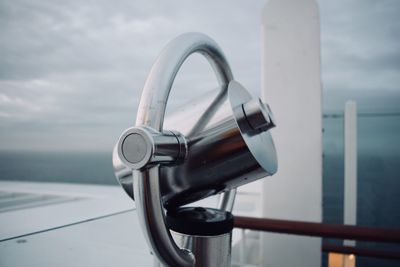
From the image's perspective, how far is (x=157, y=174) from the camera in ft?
0.77

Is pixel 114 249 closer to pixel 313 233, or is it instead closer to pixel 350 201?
pixel 313 233

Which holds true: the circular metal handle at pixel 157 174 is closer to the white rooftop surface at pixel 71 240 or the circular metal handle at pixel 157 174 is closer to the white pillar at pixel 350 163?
the white rooftop surface at pixel 71 240

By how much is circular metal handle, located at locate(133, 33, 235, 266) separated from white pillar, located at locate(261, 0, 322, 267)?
1.24 metres

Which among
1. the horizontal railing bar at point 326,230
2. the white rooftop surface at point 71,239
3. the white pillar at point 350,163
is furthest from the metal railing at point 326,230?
the white pillar at point 350,163

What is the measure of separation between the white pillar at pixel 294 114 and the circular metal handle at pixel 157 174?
1.24 m

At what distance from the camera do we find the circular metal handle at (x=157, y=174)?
23 cm

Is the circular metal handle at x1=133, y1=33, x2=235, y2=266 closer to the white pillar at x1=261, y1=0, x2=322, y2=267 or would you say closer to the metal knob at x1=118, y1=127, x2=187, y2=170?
the metal knob at x1=118, y1=127, x2=187, y2=170

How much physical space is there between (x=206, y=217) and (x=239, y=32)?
205 cm

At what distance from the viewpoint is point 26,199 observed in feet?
7.91

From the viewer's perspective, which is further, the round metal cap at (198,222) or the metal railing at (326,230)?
the metal railing at (326,230)

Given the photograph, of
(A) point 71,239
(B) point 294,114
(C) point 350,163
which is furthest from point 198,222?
(C) point 350,163

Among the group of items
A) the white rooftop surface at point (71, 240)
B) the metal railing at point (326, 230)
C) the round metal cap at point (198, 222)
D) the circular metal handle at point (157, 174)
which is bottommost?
the white rooftop surface at point (71, 240)

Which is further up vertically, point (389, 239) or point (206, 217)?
point (206, 217)

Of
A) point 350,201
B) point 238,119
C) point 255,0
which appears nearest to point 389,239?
point 238,119
